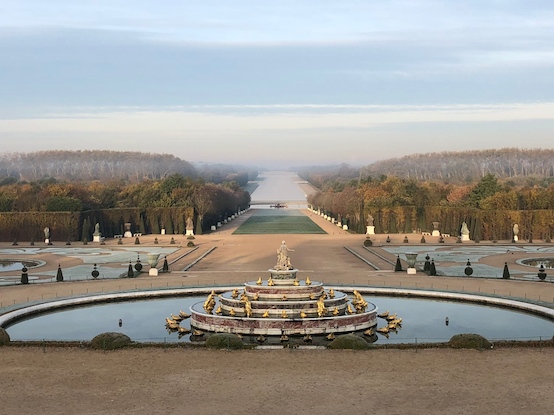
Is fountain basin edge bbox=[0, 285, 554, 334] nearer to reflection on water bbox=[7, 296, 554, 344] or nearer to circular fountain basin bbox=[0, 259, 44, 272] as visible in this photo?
reflection on water bbox=[7, 296, 554, 344]

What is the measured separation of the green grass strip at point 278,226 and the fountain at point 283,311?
5504 cm

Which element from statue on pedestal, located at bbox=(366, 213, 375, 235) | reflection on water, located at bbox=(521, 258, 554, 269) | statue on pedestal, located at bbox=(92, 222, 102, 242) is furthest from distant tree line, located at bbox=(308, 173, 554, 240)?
statue on pedestal, located at bbox=(92, 222, 102, 242)

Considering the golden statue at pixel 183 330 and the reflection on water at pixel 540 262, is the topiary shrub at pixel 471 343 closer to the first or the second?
the golden statue at pixel 183 330

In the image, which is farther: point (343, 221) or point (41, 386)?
point (343, 221)

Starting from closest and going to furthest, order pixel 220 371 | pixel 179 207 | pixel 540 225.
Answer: pixel 220 371, pixel 540 225, pixel 179 207

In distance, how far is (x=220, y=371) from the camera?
22.3 metres

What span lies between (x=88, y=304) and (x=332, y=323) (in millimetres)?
12855

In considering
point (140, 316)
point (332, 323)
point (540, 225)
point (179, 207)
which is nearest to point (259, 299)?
point (332, 323)

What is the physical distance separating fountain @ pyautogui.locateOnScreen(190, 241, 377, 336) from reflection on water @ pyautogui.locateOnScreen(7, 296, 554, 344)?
1151 mm

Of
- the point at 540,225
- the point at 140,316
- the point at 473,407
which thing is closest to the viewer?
the point at 473,407

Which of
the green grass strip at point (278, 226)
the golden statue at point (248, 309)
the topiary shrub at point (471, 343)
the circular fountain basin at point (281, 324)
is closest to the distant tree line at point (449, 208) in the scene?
the green grass strip at point (278, 226)

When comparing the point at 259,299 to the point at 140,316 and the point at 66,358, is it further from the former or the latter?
the point at 66,358

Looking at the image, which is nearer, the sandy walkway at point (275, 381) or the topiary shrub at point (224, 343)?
the sandy walkway at point (275, 381)

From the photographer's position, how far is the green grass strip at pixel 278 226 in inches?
3553
